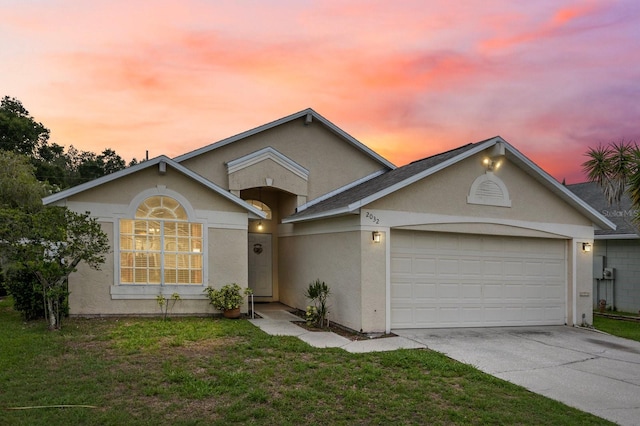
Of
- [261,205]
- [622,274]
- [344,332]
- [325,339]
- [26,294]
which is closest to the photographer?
[325,339]

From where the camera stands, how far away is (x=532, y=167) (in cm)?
1127

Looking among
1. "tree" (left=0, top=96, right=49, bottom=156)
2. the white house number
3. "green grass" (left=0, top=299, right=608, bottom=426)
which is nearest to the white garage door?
the white house number

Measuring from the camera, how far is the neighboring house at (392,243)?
1022 cm

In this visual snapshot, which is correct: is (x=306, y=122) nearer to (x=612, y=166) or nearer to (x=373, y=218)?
(x=373, y=218)

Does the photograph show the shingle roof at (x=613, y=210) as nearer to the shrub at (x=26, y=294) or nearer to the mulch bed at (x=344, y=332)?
the mulch bed at (x=344, y=332)

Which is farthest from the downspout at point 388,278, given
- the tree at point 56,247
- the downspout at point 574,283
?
the tree at point 56,247

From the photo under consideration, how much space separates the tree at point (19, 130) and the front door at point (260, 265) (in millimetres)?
25987

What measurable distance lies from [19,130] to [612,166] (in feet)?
128

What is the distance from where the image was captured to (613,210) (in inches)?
704

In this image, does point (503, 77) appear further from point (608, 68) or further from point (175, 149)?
point (175, 149)

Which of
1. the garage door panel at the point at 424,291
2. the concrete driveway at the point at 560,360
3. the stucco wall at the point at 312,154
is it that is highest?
the stucco wall at the point at 312,154

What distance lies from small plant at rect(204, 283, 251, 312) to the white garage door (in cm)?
400

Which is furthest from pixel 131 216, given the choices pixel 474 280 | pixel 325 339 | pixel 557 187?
pixel 557 187

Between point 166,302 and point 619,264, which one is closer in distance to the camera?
point 166,302
